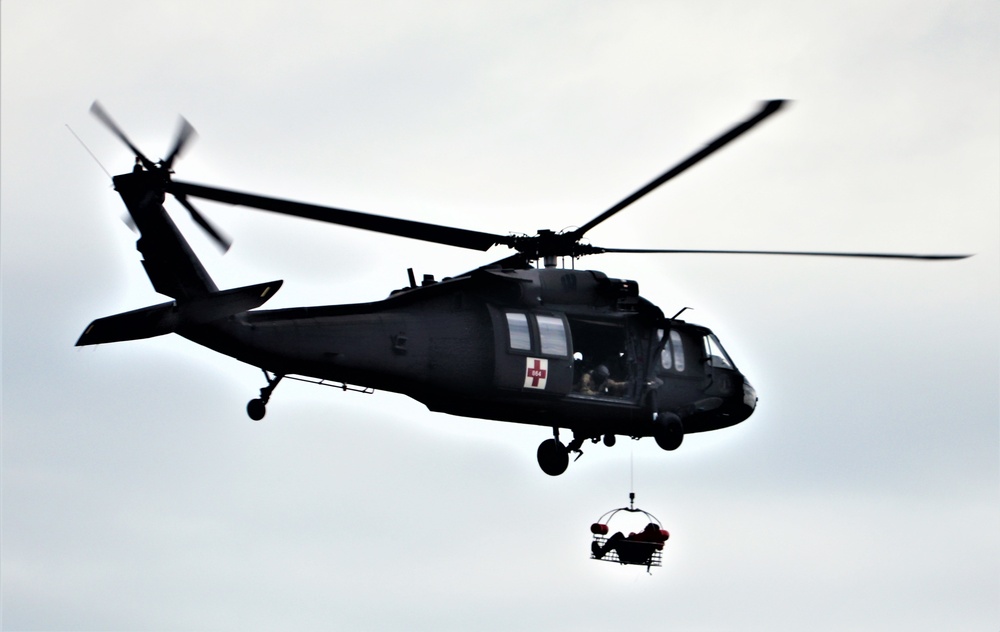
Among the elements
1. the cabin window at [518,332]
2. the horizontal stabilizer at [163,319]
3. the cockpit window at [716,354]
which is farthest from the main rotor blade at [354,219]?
the cockpit window at [716,354]

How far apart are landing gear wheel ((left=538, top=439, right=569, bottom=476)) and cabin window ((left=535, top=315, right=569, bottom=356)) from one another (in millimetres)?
2636

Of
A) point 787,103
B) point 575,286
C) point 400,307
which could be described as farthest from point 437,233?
point 787,103

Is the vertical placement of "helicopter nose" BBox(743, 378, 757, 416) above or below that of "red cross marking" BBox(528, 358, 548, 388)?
above

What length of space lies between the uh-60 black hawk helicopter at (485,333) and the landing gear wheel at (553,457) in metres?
0.04

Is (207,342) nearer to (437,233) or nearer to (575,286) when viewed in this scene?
(437,233)

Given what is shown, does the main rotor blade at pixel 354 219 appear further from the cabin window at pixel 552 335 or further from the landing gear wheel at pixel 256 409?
the landing gear wheel at pixel 256 409

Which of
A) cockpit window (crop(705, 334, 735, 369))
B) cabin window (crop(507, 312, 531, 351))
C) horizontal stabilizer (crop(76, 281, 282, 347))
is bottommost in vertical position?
horizontal stabilizer (crop(76, 281, 282, 347))

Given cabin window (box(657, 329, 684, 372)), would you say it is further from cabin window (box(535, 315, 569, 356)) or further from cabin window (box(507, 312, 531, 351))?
cabin window (box(507, 312, 531, 351))

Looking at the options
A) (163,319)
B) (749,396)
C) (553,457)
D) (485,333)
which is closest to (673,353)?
(749,396)

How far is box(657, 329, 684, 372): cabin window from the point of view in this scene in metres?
40.2

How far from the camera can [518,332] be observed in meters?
37.6

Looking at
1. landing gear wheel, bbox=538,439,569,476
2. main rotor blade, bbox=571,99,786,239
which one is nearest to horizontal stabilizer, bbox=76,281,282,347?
main rotor blade, bbox=571,99,786,239

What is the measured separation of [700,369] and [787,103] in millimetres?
10131

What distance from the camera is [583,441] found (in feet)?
130
